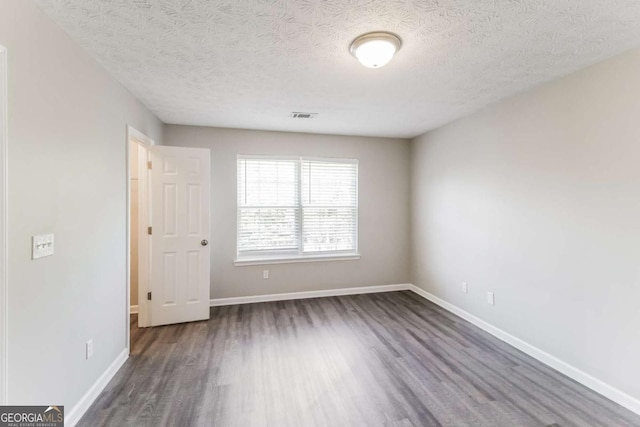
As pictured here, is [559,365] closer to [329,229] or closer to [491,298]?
[491,298]

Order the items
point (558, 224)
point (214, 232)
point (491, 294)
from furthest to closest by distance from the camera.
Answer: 1. point (214, 232)
2. point (491, 294)
3. point (558, 224)

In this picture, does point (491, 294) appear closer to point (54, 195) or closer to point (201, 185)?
point (201, 185)

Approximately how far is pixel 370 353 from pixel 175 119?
3568 mm

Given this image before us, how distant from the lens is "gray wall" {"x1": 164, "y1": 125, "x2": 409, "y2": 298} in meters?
3.93

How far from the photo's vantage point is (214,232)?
155 inches

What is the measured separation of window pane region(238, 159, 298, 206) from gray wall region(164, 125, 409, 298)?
0.13 metres

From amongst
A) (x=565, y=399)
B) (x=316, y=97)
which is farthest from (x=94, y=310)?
(x=565, y=399)

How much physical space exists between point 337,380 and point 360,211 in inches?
105

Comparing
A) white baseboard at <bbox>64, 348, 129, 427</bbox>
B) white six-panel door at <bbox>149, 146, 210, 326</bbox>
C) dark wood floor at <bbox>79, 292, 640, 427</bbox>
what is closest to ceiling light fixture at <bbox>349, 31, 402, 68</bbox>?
white six-panel door at <bbox>149, 146, 210, 326</bbox>

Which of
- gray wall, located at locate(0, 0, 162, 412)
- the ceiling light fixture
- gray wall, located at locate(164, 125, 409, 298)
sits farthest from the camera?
gray wall, located at locate(164, 125, 409, 298)

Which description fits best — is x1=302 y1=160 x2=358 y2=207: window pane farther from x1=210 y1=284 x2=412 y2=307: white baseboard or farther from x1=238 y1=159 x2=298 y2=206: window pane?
x1=210 y1=284 x2=412 y2=307: white baseboard

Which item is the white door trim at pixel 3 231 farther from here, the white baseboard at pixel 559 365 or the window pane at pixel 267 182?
the white baseboard at pixel 559 365

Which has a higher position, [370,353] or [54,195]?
[54,195]

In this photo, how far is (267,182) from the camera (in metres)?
4.12
